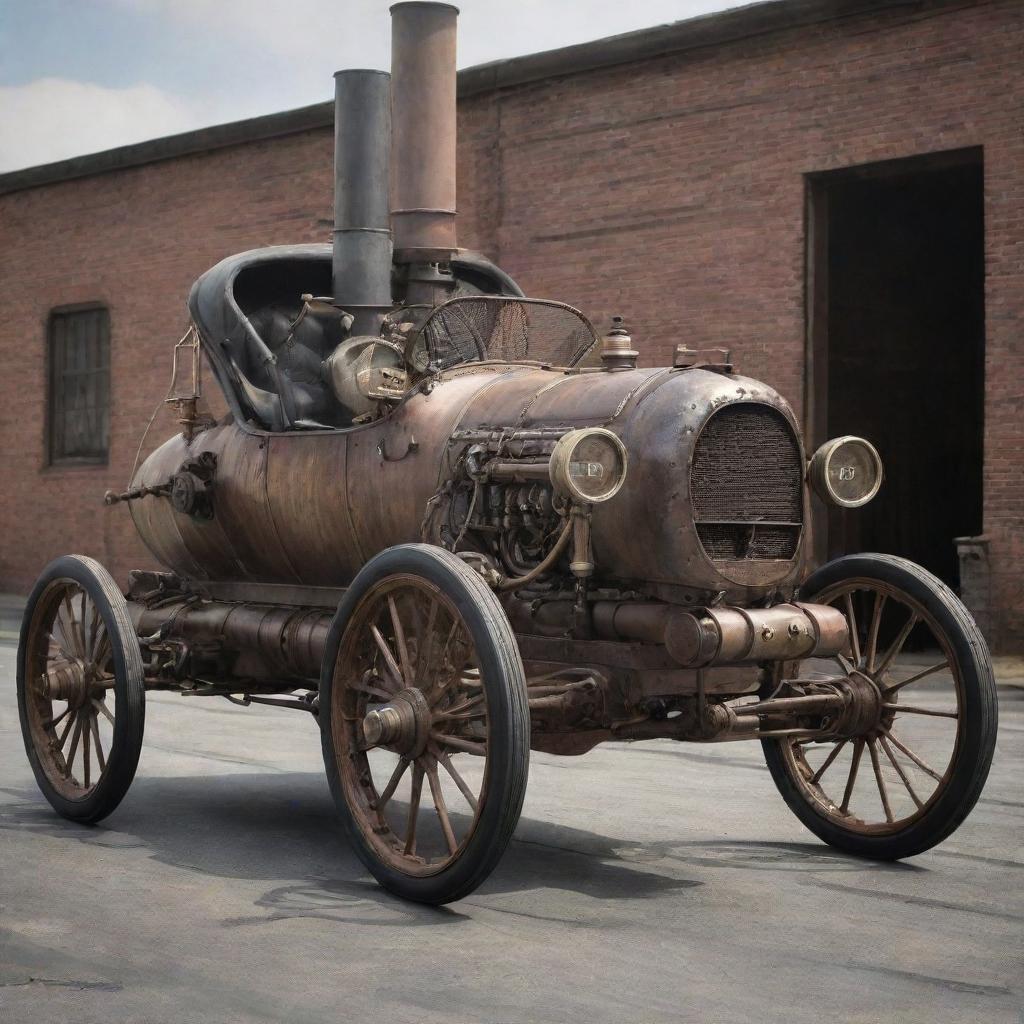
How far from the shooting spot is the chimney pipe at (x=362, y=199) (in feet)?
24.7

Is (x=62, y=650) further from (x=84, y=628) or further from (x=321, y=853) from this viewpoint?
(x=321, y=853)

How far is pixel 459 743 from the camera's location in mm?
5184

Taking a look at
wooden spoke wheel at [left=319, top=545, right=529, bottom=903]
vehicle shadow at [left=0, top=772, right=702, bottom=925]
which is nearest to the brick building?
vehicle shadow at [left=0, top=772, right=702, bottom=925]

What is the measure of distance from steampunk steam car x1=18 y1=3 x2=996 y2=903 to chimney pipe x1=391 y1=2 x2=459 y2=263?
1cm

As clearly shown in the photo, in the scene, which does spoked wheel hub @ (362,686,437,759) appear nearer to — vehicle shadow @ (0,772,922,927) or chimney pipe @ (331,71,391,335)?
vehicle shadow @ (0,772,922,927)

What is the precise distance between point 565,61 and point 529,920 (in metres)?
13.2

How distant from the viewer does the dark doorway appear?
1759cm

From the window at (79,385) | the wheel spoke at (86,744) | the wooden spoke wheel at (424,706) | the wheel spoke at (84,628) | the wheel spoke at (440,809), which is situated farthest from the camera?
the window at (79,385)

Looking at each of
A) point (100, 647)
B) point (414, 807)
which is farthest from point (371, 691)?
point (100, 647)

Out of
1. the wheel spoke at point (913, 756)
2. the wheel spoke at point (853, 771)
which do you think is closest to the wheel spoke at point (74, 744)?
the wheel spoke at point (853, 771)

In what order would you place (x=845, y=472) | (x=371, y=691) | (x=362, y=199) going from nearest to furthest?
(x=371, y=691) → (x=845, y=472) → (x=362, y=199)

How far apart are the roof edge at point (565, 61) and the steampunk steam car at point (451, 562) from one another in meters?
8.18

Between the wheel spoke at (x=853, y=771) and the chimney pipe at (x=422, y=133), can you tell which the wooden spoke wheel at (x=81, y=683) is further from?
the wheel spoke at (x=853, y=771)

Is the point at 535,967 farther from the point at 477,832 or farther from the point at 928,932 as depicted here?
the point at 928,932
